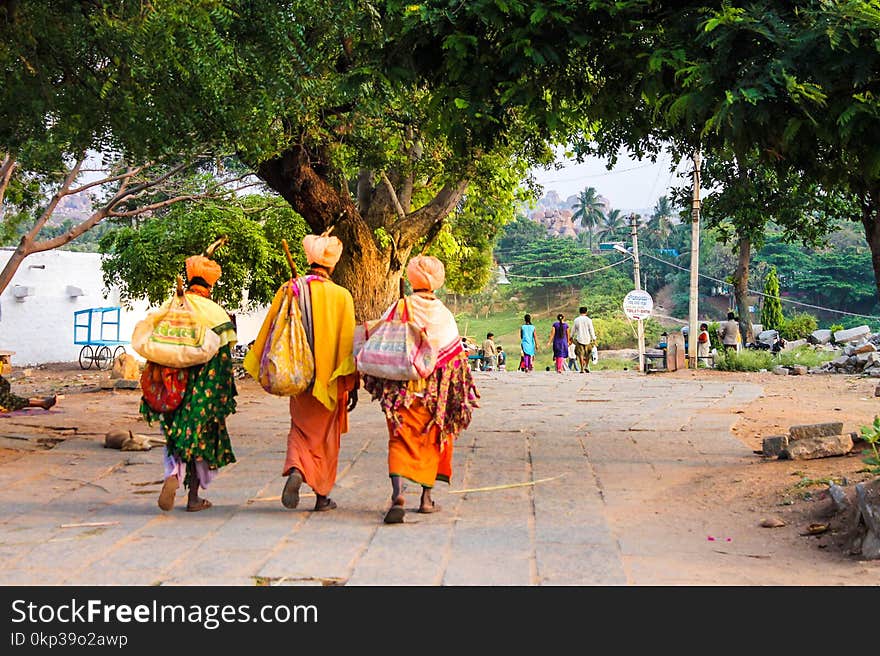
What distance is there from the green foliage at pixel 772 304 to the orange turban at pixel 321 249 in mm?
30465

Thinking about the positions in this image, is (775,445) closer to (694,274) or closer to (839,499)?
(839,499)

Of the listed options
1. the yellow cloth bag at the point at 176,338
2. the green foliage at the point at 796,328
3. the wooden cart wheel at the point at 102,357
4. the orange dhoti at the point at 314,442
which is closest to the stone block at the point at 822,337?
the green foliage at the point at 796,328

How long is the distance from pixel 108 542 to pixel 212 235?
1466 centimetres

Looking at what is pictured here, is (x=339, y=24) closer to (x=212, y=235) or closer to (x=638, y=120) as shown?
(x=638, y=120)

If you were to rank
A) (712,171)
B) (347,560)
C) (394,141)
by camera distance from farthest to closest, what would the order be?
1. (394,141)
2. (712,171)
3. (347,560)

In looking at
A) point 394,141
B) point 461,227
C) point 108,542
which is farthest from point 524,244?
point 108,542

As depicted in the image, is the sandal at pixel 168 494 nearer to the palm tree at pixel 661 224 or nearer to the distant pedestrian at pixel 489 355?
the distant pedestrian at pixel 489 355

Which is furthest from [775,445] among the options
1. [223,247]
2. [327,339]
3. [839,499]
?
[223,247]

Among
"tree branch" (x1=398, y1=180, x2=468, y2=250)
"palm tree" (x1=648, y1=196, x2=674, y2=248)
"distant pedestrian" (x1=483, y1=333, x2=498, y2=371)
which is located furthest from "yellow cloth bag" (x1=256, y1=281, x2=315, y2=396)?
"palm tree" (x1=648, y1=196, x2=674, y2=248)

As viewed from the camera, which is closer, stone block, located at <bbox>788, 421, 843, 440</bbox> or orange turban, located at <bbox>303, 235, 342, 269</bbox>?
orange turban, located at <bbox>303, 235, 342, 269</bbox>

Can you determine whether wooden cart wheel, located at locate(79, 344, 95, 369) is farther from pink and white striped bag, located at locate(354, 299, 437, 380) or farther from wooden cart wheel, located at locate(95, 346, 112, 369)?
pink and white striped bag, located at locate(354, 299, 437, 380)

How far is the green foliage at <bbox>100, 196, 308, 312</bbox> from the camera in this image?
1983cm

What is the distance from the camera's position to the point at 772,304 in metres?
35.2

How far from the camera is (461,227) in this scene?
104 ft
